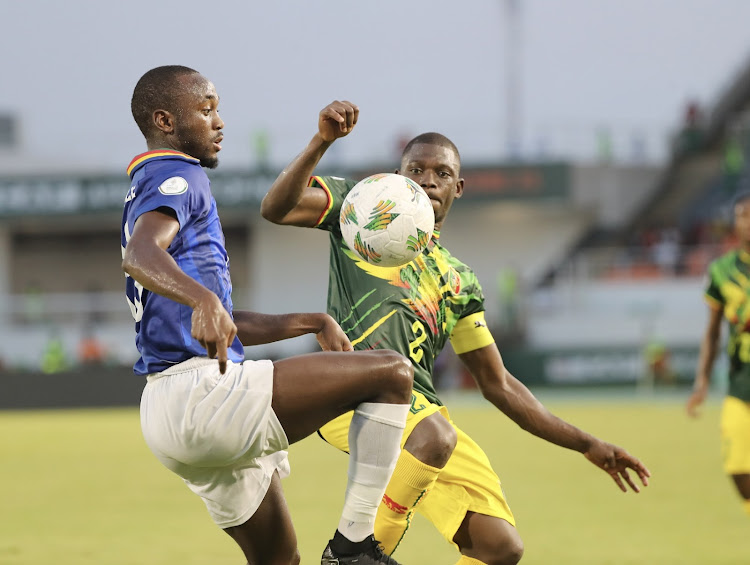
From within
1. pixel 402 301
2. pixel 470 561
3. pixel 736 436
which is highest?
pixel 402 301

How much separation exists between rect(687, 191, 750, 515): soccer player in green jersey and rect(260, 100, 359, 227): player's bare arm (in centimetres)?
402

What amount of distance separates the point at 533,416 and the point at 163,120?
7.51 ft

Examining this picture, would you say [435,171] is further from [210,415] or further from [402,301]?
[210,415]

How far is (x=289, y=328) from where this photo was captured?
14.4 feet

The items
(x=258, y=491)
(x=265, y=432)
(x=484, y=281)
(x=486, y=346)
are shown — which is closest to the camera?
(x=265, y=432)

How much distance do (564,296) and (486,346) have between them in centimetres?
2376

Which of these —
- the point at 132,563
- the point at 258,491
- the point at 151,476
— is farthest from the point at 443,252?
the point at 151,476

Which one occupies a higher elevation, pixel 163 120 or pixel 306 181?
pixel 163 120

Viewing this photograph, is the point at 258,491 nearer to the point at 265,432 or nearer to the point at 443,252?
the point at 265,432

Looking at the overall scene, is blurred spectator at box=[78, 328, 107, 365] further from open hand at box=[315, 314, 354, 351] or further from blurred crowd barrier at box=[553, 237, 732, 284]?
open hand at box=[315, 314, 354, 351]

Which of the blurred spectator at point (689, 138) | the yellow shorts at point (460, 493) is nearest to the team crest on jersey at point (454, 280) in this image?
the yellow shorts at point (460, 493)

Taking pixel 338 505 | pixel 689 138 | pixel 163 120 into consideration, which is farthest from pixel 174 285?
pixel 689 138

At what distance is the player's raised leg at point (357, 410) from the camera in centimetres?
385

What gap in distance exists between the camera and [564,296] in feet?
94.0
